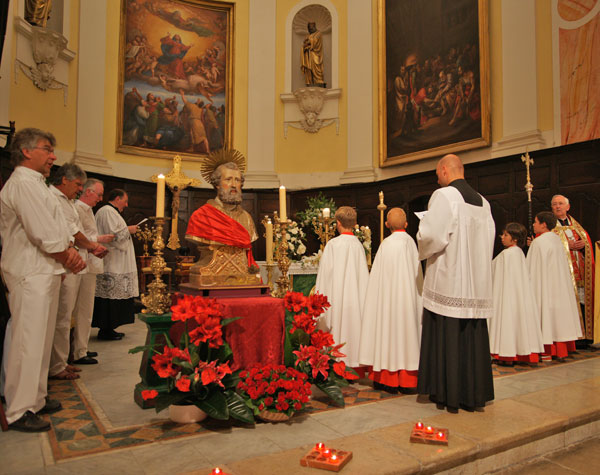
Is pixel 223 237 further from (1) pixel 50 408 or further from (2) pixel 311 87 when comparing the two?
(2) pixel 311 87

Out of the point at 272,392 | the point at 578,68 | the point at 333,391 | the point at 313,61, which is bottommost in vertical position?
the point at 333,391

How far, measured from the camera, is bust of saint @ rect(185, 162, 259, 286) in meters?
3.71

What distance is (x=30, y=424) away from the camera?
2947 millimetres

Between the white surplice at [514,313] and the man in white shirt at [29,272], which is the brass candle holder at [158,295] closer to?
the man in white shirt at [29,272]

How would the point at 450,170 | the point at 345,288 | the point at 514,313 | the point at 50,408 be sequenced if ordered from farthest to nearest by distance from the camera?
the point at 514,313, the point at 345,288, the point at 450,170, the point at 50,408

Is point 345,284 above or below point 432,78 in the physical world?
below

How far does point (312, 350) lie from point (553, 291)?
3604 millimetres

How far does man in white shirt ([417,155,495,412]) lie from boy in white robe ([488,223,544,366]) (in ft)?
5.44

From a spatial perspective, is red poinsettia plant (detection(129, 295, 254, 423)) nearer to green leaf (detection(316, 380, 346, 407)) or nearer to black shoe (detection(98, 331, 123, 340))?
green leaf (detection(316, 380, 346, 407))

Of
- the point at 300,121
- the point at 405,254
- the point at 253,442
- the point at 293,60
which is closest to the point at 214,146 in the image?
the point at 300,121

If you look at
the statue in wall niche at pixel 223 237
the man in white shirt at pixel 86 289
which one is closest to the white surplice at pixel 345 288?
the statue in wall niche at pixel 223 237

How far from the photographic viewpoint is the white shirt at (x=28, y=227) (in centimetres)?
306

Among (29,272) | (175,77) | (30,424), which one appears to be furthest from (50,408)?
(175,77)

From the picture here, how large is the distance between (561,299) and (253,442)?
14.4ft
